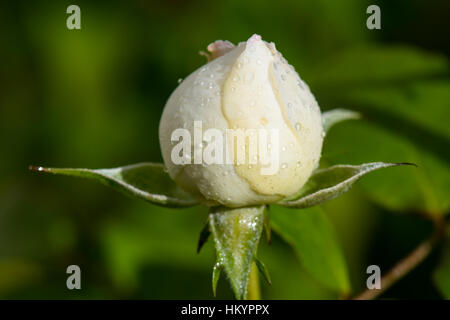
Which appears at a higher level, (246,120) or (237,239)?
(246,120)

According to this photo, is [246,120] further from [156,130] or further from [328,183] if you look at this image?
[156,130]

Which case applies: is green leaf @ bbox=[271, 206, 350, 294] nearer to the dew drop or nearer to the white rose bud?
the white rose bud

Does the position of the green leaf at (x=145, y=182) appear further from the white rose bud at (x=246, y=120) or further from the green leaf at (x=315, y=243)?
the green leaf at (x=315, y=243)

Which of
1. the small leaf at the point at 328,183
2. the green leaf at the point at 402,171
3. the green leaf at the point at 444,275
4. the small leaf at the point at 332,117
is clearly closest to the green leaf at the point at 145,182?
the small leaf at the point at 328,183

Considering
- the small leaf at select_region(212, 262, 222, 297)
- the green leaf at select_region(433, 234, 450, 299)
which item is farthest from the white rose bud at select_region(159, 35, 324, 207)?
the green leaf at select_region(433, 234, 450, 299)

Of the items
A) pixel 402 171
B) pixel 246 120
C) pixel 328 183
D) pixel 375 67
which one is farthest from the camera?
pixel 375 67

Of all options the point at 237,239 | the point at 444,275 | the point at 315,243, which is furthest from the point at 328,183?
the point at 444,275

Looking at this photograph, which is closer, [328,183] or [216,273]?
[216,273]

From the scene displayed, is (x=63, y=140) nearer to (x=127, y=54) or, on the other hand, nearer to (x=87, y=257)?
(x=127, y=54)
